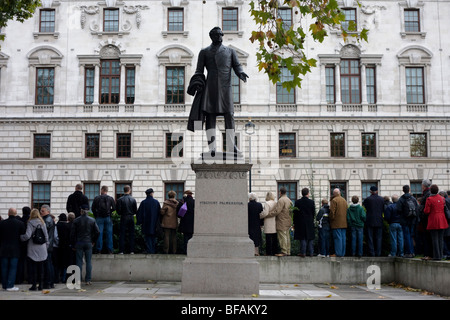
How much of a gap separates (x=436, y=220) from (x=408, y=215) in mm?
2036

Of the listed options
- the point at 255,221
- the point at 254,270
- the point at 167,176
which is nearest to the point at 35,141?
the point at 167,176

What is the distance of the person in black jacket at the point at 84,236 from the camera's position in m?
12.9

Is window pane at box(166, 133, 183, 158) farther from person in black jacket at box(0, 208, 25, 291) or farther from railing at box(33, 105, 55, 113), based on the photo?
person in black jacket at box(0, 208, 25, 291)

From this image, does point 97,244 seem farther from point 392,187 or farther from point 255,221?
point 392,187

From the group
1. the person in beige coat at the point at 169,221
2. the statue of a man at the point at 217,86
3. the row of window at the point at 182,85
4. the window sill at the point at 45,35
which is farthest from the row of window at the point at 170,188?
the statue of a man at the point at 217,86

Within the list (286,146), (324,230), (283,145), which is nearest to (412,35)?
(286,146)

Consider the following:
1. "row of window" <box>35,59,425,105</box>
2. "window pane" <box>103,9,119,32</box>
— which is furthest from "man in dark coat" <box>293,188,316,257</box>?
"window pane" <box>103,9,119,32</box>

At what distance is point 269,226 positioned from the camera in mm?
14234

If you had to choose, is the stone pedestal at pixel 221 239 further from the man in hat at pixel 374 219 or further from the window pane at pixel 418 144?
the window pane at pixel 418 144

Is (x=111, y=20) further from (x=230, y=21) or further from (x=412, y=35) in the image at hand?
(x=412, y=35)

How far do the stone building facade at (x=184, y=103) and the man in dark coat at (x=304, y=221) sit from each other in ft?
69.0

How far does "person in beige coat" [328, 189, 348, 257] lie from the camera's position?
559 inches

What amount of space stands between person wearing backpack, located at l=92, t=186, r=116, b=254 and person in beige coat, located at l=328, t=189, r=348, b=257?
641 cm

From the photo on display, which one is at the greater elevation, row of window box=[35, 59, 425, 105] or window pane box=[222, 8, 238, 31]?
window pane box=[222, 8, 238, 31]
